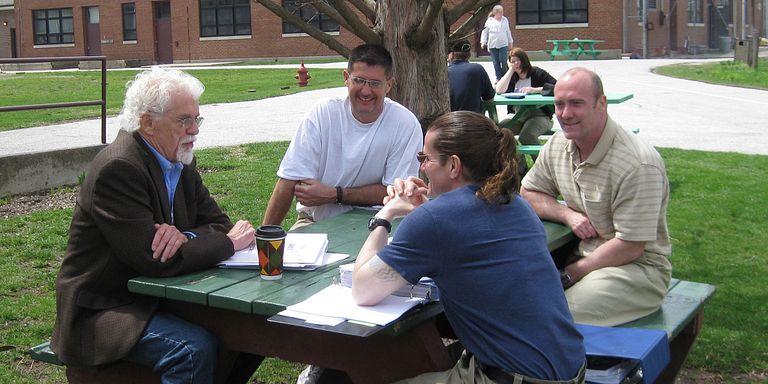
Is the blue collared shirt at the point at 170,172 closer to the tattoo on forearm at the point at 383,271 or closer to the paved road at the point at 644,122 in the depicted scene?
the tattoo on forearm at the point at 383,271

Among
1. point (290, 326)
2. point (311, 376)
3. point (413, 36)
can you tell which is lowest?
point (311, 376)

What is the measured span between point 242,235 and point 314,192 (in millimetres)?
1032

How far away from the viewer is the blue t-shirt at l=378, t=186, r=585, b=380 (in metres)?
2.77

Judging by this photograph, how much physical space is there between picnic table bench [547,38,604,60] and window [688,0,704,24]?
8.96m

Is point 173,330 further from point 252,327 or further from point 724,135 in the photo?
point 724,135

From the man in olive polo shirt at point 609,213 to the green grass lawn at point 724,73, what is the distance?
1899 centimetres

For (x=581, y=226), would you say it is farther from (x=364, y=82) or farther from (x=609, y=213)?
(x=364, y=82)

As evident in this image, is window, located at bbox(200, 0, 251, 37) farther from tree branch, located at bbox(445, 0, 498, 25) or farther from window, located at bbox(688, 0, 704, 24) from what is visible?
tree branch, located at bbox(445, 0, 498, 25)

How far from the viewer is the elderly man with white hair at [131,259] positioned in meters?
3.23

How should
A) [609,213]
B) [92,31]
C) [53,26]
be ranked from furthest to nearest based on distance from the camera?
[53,26]
[92,31]
[609,213]

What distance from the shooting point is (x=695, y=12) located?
1737 inches

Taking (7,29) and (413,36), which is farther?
(7,29)

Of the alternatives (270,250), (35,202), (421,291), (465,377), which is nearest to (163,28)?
(35,202)

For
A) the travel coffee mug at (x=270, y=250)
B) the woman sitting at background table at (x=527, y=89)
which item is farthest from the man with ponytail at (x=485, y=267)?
the woman sitting at background table at (x=527, y=89)
